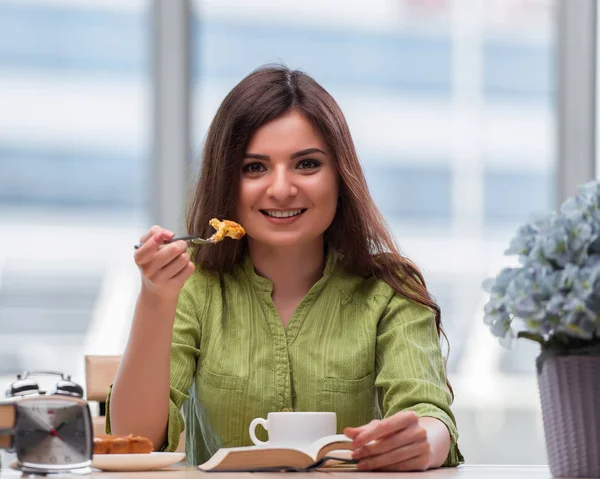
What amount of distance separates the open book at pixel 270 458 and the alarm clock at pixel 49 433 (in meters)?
0.16

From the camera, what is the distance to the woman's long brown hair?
173cm

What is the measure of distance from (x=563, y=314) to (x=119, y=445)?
0.59 meters

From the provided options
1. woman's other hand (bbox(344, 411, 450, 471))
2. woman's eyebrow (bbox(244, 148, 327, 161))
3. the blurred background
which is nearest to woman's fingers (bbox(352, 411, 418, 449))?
woman's other hand (bbox(344, 411, 450, 471))

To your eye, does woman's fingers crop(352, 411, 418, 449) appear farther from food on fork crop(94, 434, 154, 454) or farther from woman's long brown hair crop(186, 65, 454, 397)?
woman's long brown hair crop(186, 65, 454, 397)

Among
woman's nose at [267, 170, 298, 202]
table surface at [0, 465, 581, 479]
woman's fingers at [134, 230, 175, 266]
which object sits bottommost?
table surface at [0, 465, 581, 479]

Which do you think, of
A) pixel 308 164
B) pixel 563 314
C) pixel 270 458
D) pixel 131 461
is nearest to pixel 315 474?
pixel 270 458

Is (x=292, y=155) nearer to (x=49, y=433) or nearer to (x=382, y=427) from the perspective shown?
(x=382, y=427)

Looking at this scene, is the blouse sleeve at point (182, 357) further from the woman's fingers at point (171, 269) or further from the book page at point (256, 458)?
the book page at point (256, 458)

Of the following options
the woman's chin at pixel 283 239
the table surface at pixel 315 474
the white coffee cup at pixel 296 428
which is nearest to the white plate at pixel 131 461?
the table surface at pixel 315 474

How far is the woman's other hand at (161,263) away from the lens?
1392 millimetres

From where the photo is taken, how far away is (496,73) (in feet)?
10.7

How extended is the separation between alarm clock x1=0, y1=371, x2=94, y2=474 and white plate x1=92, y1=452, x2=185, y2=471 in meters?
0.06

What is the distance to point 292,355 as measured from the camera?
1.72m

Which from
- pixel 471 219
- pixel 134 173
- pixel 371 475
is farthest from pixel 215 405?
pixel 471 219
